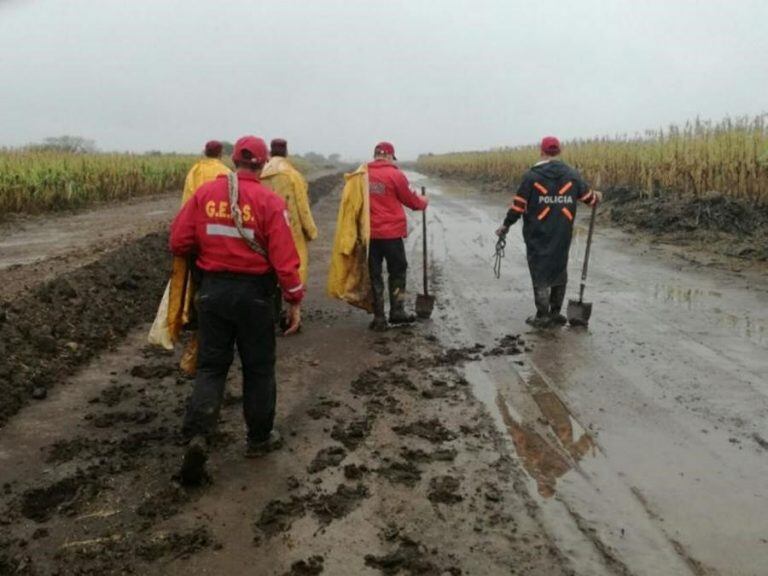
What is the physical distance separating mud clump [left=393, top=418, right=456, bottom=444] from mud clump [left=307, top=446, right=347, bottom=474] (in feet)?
1.63

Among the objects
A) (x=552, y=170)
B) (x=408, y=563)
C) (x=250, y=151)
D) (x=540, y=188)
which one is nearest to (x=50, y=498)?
(x=408, y=563)

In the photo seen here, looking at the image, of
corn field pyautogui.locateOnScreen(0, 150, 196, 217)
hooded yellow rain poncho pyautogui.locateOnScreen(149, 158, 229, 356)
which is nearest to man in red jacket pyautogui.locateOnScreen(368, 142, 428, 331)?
hooded yellow rain poncho pyautogui.locateOnScreen(149, 158, 229, 356)

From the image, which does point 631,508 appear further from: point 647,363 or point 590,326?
point 590,326

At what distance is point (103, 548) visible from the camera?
3344 millimetres

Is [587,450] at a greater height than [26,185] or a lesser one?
lesser

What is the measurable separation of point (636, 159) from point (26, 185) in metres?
16.7

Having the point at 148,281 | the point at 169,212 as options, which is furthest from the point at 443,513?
the point at 169,212

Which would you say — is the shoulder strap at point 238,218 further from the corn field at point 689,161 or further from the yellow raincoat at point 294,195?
the corn field at point 689,161

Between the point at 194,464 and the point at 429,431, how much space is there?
5.32 feet

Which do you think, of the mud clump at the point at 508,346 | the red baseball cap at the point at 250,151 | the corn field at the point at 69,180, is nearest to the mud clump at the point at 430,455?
the red baseball cap at the point at 250,151

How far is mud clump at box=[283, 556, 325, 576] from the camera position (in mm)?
3170

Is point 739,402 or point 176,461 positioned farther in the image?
point 739,402

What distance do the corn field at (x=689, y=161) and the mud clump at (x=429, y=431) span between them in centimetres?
1206

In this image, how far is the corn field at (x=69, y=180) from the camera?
1720cm
